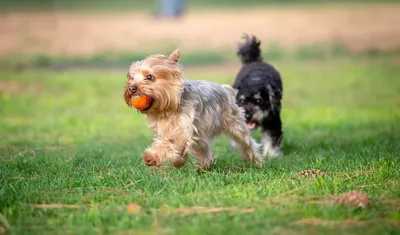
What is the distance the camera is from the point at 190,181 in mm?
7758

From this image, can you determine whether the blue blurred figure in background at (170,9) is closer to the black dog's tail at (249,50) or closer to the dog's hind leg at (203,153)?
the black dog's tail at (249,50)

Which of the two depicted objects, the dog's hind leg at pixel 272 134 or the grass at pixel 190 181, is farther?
the dog's hind leg at pixel 272 134

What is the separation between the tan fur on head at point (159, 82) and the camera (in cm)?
816

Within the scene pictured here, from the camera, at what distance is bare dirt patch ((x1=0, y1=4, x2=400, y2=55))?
102 feet

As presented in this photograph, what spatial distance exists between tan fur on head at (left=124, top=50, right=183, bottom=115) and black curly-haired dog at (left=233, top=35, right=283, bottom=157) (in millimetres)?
3263

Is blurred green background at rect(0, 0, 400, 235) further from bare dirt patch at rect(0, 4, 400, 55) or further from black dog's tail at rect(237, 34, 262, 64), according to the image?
black dog's tail at rect(237, 34, 262, 64)

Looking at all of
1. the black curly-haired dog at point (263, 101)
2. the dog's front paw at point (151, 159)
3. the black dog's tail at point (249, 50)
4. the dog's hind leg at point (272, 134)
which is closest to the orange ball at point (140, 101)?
the dog's front paw at point (151, 159)

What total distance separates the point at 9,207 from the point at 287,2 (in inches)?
1624

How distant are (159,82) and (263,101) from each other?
3569 millimetres

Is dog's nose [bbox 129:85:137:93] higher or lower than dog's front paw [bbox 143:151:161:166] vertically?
higher

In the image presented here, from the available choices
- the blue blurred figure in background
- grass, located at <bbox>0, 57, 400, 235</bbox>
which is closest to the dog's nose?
grass, located at <bbox>0, 57, 400, 235</bbox>

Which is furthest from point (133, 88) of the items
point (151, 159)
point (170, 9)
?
point (170, 9)

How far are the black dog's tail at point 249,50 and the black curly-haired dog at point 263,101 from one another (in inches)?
17.0

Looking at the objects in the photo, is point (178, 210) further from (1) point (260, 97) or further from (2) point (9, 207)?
(1) point (260, 97)
